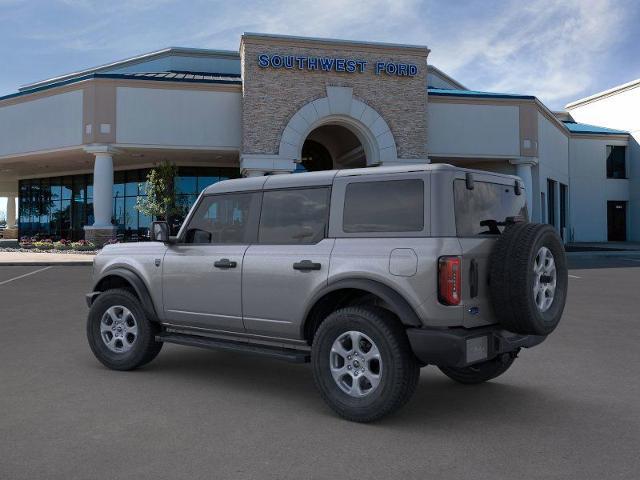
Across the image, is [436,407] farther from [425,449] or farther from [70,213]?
[70,213]

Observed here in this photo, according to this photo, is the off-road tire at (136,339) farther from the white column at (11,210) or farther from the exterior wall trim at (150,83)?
the white column at (11,210)

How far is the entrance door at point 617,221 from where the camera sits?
144 feet

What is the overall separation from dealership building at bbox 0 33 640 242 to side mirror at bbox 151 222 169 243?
860 inches

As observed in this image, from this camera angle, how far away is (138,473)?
358 centimetres

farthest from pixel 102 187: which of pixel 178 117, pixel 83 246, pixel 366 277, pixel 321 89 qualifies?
pixel 366 277

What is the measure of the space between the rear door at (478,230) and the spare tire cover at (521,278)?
0.26 feet

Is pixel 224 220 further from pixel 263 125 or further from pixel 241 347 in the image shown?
pixel 263 125

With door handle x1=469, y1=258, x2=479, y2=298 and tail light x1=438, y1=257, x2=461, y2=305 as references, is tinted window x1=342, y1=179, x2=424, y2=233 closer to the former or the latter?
tail light x1=438, y1=257, x2=461, y2=305

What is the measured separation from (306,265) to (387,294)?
80 cm

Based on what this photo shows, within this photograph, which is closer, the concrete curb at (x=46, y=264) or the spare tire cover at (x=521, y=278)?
the spare tire cover at (x=521, y=278)

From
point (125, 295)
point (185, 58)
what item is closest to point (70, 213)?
point (185, 58)

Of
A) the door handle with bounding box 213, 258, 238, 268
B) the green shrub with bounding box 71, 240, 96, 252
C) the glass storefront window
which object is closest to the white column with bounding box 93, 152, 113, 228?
the green shrub with bounding box 71, 240, 96, 252

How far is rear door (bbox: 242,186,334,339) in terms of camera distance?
194 inches

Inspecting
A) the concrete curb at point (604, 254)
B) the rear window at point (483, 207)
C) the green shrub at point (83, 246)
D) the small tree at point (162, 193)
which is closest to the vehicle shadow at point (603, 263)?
the concrete curb at point (604, 254)
